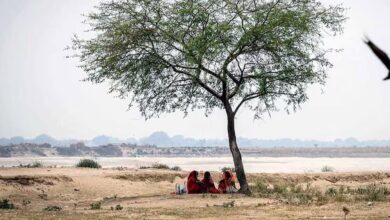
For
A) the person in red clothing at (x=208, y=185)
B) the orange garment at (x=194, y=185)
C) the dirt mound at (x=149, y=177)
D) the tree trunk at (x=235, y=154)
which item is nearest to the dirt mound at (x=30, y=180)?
the dirt mound at (x=149, y=177)

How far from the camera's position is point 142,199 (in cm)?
2350

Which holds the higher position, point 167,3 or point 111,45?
point 167,3

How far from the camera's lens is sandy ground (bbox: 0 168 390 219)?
17297 mm

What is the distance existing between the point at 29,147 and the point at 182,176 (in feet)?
439

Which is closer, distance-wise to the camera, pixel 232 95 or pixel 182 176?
pixel 232 95

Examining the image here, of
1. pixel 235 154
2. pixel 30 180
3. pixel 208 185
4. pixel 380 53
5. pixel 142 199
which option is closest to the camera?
pixel 380 53

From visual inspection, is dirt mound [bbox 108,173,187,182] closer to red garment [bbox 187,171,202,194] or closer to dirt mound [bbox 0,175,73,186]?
dirt mound [bbox 0,175,73,186]

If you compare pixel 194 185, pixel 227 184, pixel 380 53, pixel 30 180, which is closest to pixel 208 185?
pixel 194 185

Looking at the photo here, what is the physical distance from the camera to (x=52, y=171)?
107 ft

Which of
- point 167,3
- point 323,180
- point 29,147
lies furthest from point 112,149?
point 167,3

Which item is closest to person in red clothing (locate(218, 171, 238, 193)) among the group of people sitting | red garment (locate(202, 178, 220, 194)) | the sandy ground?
the group of people sitting

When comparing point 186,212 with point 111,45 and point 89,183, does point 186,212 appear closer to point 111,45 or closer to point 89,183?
point 111,45

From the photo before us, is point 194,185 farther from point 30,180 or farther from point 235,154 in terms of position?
point 30,180

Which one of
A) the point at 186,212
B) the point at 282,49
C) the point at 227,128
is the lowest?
the point at 186,212
